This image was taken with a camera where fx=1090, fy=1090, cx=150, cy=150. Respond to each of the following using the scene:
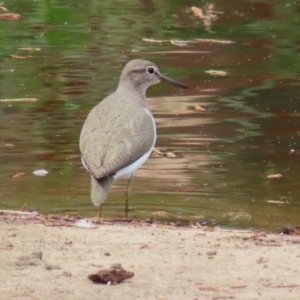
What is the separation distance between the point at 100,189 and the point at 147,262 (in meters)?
1.62

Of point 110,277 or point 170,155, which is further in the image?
point 170,155

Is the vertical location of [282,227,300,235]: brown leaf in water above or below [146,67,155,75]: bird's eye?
below

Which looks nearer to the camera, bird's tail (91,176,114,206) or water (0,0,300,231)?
bird's tail (91,176,114,206)

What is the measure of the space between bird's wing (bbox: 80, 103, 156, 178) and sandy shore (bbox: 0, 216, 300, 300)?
0.79 meters

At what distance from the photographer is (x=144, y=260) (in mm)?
5590

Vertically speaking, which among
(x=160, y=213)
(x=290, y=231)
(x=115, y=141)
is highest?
(x=115, y=141)

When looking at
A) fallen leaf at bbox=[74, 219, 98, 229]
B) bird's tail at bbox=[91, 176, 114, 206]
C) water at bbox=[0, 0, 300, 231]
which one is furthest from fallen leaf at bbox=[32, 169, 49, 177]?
fallen leaf at bbox=[74, 219, 98, 229]

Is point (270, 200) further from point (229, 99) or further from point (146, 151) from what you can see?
point (229, 99)

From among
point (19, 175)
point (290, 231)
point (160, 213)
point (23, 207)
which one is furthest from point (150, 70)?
point (290, 231)

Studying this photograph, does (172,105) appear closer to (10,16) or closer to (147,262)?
(10,16)

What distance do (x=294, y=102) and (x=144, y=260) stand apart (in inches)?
212

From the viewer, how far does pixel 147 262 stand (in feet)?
18.2

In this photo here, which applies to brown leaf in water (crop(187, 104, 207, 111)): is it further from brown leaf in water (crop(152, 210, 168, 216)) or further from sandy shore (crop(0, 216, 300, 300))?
sandy shore (crop(0, 216, 300, 300))

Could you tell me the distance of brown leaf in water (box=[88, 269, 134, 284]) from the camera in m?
5.16
